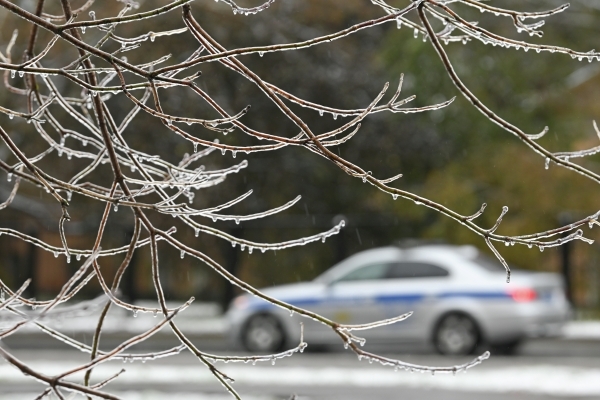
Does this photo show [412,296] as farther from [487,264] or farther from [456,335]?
[487,264]

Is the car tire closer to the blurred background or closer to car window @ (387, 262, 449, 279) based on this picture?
car window @ (387, 262, 449, 279)

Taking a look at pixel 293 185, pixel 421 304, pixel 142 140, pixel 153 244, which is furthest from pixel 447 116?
pixel 153 244

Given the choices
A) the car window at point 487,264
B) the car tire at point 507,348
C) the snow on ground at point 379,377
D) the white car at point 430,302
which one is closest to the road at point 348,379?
the snow on ground at point 379,377

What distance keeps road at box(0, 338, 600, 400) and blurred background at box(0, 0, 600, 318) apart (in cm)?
519

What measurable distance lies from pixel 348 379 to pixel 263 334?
2.85m

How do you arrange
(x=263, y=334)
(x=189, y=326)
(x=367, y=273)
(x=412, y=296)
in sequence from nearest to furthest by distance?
(x=412, y=296) → (x=367, y=273) → (x=263, y=334) → (x=189, y=326)

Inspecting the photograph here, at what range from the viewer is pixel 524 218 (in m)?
16.2

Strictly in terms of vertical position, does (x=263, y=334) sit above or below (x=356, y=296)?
below

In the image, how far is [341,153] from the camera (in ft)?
56.5

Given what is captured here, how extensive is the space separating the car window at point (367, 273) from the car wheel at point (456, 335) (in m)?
1.01

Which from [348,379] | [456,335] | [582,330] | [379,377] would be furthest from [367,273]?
[582,330]

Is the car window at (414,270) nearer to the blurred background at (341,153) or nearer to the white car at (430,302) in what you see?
the white car at (430,302)

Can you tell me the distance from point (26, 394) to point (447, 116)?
11.6 metres

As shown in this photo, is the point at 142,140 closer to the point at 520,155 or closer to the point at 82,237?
the point at 82,237
